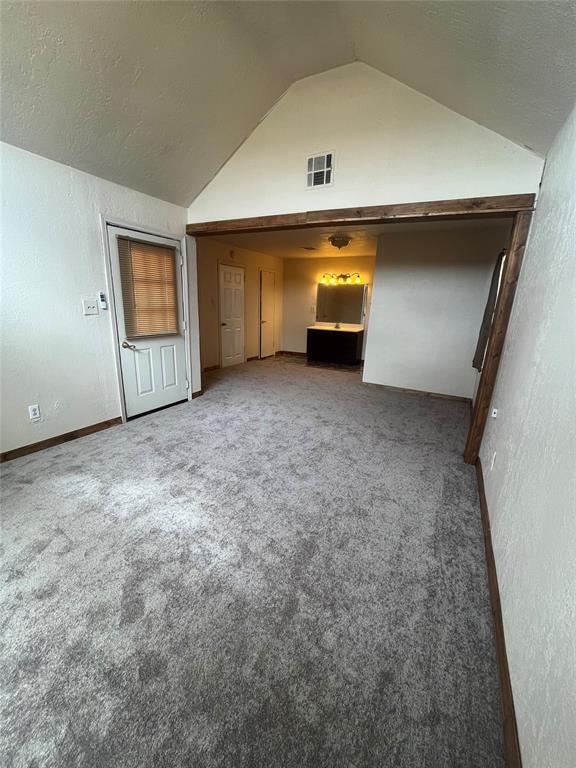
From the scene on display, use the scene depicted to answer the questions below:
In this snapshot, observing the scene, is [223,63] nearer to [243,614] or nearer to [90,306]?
[90,306]

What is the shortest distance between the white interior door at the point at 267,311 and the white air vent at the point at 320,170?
12.8ft

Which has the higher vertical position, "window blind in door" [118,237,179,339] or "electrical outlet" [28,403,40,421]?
"window blind in door" [118,237,179,339]

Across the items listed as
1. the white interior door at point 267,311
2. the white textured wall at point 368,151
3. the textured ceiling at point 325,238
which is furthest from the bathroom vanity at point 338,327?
the white textured wall at point 368,151

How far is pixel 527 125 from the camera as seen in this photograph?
6.59 feet

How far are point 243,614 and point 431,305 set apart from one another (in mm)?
4596

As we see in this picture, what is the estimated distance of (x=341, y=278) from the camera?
6.81 meters

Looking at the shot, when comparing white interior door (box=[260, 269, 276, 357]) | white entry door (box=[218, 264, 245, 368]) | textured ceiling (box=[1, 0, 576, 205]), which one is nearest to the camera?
textured ceiling (box=[1, 0, 576, 205])

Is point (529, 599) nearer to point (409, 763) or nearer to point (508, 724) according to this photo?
point (508, 724)

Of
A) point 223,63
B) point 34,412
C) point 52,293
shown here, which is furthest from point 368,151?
point 34,412

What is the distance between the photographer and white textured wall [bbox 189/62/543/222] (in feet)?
7.88

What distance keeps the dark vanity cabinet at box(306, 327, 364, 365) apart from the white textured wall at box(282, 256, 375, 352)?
549 millimetres

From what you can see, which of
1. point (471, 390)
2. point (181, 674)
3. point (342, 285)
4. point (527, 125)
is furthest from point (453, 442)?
point (342, 285)

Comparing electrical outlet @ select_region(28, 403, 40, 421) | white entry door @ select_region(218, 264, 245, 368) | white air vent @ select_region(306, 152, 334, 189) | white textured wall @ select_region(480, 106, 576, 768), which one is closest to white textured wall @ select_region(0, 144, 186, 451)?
electrical outlet @ select_region(28, 403, 40, 421)

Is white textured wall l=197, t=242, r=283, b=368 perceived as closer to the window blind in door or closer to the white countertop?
the white countertop
